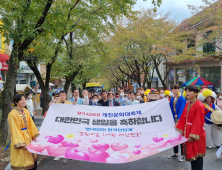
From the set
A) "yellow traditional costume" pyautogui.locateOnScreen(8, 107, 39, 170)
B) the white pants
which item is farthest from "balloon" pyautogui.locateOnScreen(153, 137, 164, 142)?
the white pants

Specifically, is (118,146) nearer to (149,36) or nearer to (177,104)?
(177,104)

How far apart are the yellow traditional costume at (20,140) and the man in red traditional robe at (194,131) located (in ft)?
9.88

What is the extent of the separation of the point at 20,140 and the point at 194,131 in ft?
10.5

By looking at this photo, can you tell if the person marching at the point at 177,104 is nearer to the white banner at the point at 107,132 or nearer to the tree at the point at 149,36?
the white banner at the point at 107,132

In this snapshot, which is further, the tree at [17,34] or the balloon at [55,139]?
the tree at [17,34]

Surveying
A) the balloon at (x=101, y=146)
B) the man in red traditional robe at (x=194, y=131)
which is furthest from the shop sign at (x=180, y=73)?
the balloon at (x=101, y=146)

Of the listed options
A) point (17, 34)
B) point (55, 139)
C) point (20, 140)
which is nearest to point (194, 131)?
point (55, 139)

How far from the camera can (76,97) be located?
754 cm

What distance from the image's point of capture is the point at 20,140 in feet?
12.5

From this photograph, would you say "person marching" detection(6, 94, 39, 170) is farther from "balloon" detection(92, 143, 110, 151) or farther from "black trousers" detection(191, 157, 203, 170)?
"black trousers" detection(191, 157, 203, 170)

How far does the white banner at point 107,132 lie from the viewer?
4211 millimetres

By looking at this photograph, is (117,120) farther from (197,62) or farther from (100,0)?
(197,62)

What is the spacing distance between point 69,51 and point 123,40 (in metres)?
7.31

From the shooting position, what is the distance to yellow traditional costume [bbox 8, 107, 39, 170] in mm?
3814
